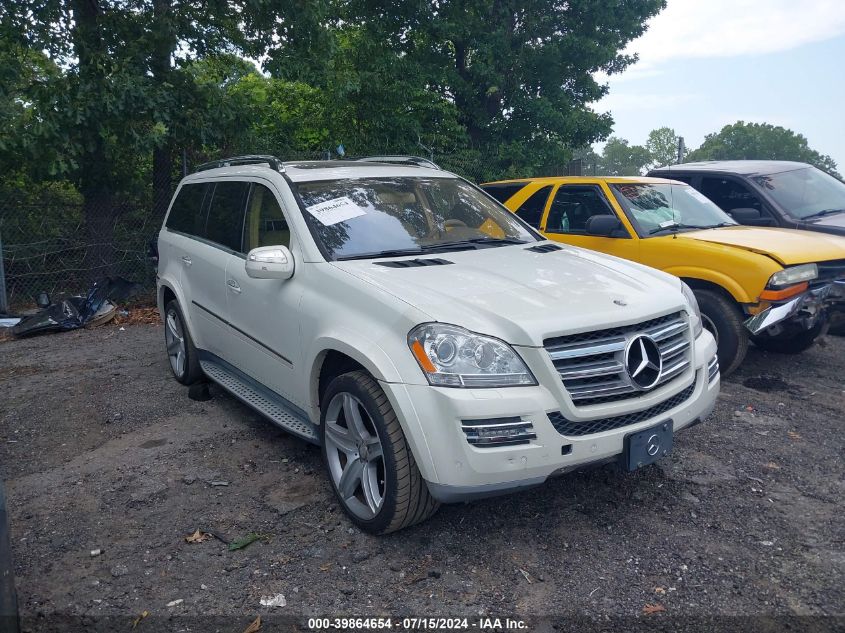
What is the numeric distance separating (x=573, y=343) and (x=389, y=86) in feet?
38.2

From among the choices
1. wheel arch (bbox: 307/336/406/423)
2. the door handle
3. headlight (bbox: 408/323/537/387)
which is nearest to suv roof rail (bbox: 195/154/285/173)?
the door handle

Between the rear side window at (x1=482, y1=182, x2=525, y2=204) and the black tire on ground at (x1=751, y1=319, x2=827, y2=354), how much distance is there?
9.26ft

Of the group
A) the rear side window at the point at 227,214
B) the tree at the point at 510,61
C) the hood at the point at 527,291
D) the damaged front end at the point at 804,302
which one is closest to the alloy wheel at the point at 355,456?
the hood at the point at 527,291

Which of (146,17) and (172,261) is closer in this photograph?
(172,261)

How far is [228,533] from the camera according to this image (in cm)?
352

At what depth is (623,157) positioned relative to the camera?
392 feet

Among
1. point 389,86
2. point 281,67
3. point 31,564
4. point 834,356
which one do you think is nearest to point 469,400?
point 31,564

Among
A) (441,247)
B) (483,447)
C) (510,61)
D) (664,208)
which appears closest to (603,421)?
(483,447)

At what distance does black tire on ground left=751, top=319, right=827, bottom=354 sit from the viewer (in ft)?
20.9

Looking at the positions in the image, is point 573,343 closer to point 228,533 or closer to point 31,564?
point 228,533

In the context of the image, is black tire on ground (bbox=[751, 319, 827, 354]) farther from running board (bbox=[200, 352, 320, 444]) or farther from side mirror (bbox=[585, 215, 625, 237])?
running board (bbox=[200, 352, 320, 444])

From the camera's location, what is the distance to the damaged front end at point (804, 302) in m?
5.32

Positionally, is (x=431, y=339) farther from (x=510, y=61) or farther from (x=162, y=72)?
(x=510, y=61)

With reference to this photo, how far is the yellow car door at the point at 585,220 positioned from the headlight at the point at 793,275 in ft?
3.84
